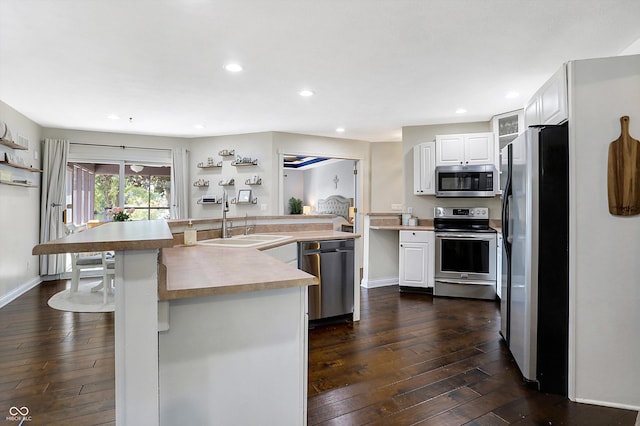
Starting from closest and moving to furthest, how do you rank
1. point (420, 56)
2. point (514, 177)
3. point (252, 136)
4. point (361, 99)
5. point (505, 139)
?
1. point (514, 177)
2. point (420, 56)
3. point (361, 99)
4. point (505, 139)
5. point (252, 136)

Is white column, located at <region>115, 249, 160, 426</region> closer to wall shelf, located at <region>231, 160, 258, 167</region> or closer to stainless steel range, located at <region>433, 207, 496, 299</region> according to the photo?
stainless steel range, located at <region>433, 207, 496, 299</region>

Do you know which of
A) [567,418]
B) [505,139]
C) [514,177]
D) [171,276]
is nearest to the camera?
[171,276]

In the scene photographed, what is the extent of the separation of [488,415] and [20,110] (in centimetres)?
582

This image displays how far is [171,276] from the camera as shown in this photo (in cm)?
142

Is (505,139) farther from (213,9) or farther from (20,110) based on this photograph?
(20,110)

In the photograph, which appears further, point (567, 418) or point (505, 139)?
point (505, 139)

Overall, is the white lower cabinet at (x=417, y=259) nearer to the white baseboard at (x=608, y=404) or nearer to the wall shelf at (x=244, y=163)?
the white baseboard at (x=608, y=404)

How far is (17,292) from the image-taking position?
4.20 metres

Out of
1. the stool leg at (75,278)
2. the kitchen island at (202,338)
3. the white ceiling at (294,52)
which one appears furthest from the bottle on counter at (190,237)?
the stool leg at (75,278)

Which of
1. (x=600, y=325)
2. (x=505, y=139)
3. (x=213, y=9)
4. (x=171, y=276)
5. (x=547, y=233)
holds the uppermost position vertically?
(x=213, y=9)

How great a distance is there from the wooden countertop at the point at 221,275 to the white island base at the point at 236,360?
0.07m

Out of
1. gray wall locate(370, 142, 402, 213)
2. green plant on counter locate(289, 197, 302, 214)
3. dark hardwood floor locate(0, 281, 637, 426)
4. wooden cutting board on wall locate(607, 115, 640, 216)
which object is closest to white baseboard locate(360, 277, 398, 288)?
dark hardwood floor locate(0, 281, 637, 426)

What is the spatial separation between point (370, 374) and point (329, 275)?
1079 millimetres

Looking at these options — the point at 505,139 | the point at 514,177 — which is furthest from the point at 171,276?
the point at 505,139
